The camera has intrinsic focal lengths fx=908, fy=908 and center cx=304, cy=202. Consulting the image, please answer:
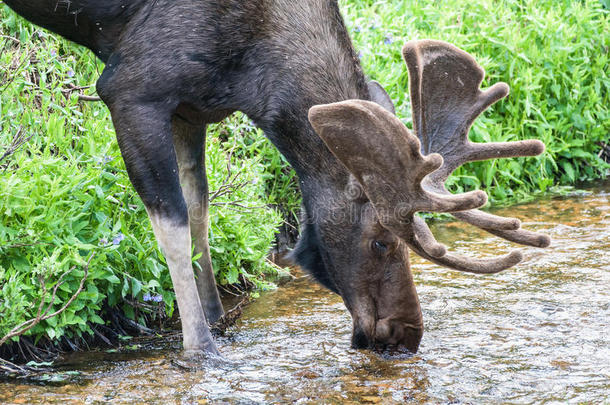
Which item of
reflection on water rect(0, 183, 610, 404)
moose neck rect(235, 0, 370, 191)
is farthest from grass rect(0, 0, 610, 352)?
moose neck rect(235, 0, 370, 191)

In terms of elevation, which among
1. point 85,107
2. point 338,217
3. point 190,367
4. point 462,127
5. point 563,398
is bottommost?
point 563,398

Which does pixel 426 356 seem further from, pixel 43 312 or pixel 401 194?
pixel 43 312

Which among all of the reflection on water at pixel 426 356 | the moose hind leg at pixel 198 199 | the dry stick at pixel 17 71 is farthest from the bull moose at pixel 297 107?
the dry stick at pixel 17 71

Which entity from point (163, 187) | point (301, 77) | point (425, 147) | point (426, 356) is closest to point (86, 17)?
point (163, 187)

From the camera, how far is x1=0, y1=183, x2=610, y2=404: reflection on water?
4027mm

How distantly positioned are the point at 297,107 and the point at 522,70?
4.30 meters

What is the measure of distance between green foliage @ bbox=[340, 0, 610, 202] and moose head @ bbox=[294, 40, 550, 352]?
9.27 feet

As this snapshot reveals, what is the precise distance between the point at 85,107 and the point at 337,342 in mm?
2649

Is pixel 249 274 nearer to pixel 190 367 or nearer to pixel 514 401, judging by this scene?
pixel 190 367

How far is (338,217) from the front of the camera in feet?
14.7

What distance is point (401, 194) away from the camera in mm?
4070

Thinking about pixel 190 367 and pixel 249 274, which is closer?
pixel 190 367

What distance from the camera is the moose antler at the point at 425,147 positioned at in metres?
3.90

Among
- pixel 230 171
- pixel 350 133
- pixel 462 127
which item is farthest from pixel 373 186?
pixel 230 171
